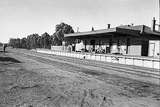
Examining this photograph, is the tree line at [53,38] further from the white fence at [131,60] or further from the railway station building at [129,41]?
the white fence at [131,60]

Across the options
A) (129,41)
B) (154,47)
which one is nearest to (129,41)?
(129,41)

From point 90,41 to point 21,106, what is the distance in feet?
123

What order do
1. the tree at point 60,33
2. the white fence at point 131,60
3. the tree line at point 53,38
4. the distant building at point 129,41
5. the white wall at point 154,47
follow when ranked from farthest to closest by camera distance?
the tree line at point 53,38 → the tree at point 60,33 → the distant building at point 129,41 → the white wall at point 154,47 → the white fence at point 131,60

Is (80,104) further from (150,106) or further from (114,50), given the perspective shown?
(114,50)

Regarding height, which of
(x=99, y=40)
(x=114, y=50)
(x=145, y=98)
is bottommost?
(x=145, y=98)

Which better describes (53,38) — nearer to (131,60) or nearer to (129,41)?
(129,41)

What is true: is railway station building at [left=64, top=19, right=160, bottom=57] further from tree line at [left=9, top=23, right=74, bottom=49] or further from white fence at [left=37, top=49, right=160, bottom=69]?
tree line at [left=9, top=23, right=74, bottom=49]

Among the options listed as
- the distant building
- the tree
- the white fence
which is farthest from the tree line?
the white fence

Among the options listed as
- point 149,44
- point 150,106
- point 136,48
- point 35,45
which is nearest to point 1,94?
point 150,106

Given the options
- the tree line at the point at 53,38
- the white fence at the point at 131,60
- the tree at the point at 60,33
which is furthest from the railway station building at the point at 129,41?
the tree line at the point at 53,38

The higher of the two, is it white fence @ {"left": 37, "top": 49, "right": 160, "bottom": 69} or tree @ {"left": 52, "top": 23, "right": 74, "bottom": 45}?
tree @ {"left": 52, "top": 23, "right": 74, "bottom": 45}

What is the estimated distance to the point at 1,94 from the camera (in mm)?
6543

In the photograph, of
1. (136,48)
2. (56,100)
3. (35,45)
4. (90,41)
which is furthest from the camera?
(35,45)

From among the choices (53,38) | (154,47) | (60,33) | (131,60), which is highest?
(60,33)
